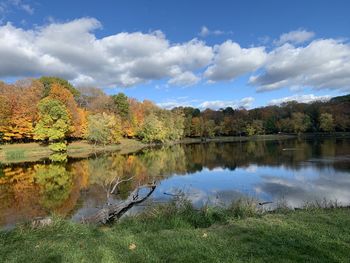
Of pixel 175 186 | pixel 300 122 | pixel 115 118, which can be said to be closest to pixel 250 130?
pixel 300 122

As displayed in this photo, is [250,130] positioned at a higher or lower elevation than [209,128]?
lower

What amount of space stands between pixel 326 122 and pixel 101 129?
72779mm

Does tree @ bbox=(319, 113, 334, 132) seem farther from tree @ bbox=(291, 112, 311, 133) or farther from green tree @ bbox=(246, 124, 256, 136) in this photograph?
green tree @ bbox=(246, 124, 256, 136)

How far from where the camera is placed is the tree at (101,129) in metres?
66.9

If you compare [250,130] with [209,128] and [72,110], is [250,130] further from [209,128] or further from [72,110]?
[72,110]

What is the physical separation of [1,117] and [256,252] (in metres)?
60.6

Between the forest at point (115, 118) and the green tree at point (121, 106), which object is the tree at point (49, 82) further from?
the green tree at point (121, 106)

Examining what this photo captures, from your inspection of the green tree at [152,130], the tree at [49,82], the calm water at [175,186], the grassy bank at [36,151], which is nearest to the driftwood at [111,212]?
the calm water at [175,186]

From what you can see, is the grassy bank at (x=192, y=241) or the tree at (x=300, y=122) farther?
the tree at (x=300, y=122)

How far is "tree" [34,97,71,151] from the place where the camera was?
2320 inches

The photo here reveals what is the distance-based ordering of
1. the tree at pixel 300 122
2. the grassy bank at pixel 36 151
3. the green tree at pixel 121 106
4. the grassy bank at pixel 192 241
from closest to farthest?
the grassy bank at pixel 192 241 → the grassy bank at pixel 36 151 → the green tree at pixel 121 106 → the tree at pixel 300 122

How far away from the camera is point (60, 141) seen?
63219 millimetres

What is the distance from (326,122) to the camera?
10456 centimetres

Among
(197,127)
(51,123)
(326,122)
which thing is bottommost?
(326,122)
